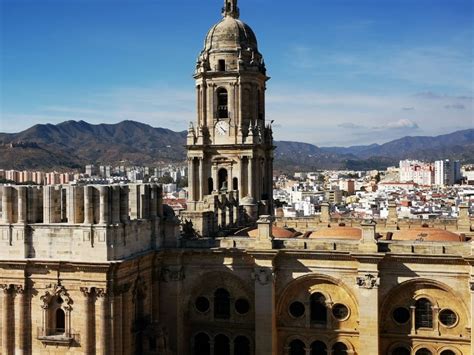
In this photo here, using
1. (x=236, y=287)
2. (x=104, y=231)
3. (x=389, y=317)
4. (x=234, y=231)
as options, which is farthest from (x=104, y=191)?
(x=389, y=317)

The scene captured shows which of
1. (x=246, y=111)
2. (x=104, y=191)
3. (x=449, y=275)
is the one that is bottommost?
(x=449, y=275)

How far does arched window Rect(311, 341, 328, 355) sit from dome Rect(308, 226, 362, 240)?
520 centimetres

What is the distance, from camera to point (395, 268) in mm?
30047

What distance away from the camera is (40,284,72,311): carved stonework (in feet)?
95.6

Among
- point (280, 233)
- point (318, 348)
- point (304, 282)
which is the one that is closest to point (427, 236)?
point (304, 282)

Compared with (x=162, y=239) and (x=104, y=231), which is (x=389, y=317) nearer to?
(x=162, y=239)

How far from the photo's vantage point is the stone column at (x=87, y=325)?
28.6 metres

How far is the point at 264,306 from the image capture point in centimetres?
3158

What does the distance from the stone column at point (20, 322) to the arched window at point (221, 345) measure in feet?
30.3

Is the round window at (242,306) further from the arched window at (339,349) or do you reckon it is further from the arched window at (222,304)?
the arched window at (339,349)

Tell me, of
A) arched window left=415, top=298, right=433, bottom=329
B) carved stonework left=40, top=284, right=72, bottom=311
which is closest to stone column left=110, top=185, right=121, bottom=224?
carved stonework left=40, top=284, right=72, bottom=311

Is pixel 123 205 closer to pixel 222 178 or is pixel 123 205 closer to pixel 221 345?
pixel 221 345

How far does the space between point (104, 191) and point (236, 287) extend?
8.49 meters

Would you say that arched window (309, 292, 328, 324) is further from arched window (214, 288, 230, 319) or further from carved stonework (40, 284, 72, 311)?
carved stonework (40, 284, 72, 311)
